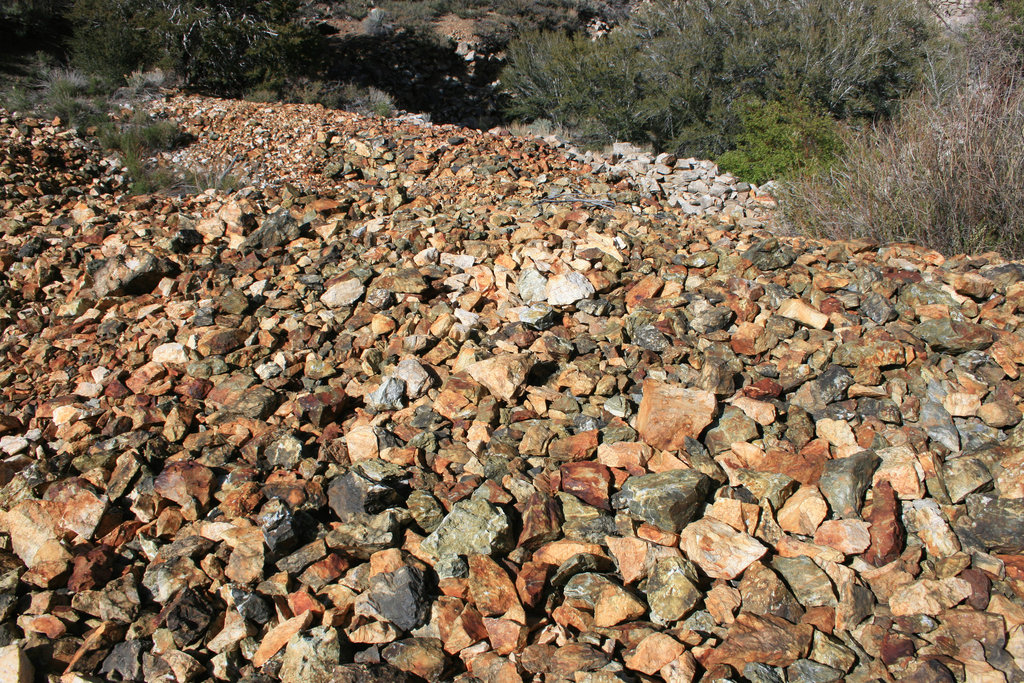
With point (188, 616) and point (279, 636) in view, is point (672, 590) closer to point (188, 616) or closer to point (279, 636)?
point (279, 636)

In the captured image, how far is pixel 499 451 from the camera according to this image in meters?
2.92

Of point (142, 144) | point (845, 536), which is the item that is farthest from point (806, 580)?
point (142, 144)

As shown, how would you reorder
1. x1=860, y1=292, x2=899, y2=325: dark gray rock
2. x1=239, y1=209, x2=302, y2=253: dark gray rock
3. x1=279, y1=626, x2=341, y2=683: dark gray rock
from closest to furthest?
x1=279, y1=626, x2=341, y2=683: dark gray rock
x1=860, y1=292, x2=899, y2=325: dark gray rock
x1=239, y1=209, x2=302, y2=253: dark gray rock

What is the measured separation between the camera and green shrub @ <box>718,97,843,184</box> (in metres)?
6.63

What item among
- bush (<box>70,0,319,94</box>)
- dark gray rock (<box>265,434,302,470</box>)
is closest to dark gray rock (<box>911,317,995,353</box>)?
dark gray rock (<box>265,434,302,470</box>)

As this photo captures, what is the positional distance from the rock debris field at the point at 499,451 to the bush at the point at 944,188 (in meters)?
0.50

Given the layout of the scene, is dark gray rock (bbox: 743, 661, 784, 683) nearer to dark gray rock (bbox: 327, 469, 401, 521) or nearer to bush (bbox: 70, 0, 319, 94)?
dark gray rock (bbox: 327, 469, 401, 521)

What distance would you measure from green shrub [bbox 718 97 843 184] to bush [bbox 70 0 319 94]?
7.07 meters

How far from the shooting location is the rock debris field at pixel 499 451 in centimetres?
214

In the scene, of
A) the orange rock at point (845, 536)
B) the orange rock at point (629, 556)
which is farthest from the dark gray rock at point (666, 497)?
the orange rock at point (845, 536)

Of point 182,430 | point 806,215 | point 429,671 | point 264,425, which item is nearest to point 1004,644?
point 429,671

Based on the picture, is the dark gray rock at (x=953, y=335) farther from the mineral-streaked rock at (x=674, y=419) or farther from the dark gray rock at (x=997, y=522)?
the mineral-streaked rock at (x=674, y=419)

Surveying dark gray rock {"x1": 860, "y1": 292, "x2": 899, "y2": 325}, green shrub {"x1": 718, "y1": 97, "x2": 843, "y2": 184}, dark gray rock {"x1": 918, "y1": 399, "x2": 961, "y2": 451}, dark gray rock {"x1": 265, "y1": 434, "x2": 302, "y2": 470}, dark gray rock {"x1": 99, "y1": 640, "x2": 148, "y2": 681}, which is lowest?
dark gray rock {"x1": 99, "y1": 640, "x2": 148, "y2": 681}

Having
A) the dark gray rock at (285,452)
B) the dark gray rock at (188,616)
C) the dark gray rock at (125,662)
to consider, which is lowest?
the dark gray rock at (125,662)
